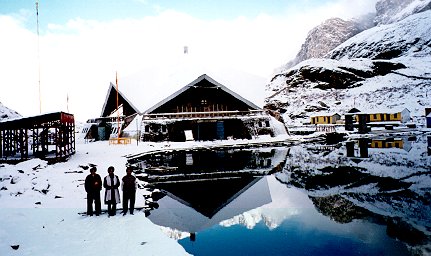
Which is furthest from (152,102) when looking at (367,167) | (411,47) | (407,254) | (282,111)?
(411,47)

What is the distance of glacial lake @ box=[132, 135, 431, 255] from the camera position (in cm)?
687

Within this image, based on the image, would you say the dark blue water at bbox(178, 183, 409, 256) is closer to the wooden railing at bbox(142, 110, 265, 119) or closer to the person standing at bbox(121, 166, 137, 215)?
the person standing at bbox(121, 166, 137, 215)

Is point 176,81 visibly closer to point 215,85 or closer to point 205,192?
point 215,85

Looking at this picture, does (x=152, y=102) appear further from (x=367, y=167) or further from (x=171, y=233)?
(x=171, y=233)

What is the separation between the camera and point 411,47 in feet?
483

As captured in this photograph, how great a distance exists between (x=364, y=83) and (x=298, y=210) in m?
120

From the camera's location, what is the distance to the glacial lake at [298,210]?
6867 millimetres

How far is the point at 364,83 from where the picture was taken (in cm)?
11456

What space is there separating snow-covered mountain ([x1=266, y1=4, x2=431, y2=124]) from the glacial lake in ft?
232

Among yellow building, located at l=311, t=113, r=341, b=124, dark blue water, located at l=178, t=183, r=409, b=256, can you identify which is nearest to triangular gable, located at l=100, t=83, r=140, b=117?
dark blue water, located at l=178, t=183, r=409, b=256

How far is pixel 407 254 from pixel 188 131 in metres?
32.5

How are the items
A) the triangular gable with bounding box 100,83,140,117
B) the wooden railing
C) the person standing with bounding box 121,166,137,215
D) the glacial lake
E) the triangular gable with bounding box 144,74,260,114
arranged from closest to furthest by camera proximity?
1. the glacial lake
2. the person standing with bounding box 121,166,137,215
3. the wooden railing
4. the triangular gable with bounding box 144,74,260,114
5. the triangular gable with bounding box 100,83,140,117

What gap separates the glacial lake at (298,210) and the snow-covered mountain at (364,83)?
70699 mm

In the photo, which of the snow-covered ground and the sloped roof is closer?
the snow-covered ground
